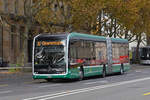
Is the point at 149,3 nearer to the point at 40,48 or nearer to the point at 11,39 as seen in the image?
the point at 11,39

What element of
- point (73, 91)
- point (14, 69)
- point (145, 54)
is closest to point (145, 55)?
point (145, 54)

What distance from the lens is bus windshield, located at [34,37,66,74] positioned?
2367 centimetres

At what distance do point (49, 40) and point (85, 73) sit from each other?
→ 12.1 feet

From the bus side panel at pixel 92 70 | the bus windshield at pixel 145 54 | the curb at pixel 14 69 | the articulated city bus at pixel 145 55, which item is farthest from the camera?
the bus windshield at pixel 145 54

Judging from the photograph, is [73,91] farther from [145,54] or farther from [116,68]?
[145,54]

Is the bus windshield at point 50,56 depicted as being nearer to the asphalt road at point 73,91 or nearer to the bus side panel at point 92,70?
the asphalt road at point 73,91

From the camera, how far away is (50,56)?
23.9 meters

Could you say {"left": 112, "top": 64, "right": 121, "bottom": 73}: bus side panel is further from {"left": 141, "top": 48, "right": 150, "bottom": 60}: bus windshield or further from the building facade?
{"left": 141, "top": 48, "right": 150, "bottom": 60}: bus windshield

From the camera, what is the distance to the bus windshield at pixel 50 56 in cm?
2367

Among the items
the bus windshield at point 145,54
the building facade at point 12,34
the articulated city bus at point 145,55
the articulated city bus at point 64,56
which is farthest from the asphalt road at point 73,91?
the bus windshield at point 145,54

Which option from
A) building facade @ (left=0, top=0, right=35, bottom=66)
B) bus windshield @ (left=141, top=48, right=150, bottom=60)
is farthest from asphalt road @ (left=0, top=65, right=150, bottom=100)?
bus windshield @ (left=141, top=48, right=150, bottom=60)

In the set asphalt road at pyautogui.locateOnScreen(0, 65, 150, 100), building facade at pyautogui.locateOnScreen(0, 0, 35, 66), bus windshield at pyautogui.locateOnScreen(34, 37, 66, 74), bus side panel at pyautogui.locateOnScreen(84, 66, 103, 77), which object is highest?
building facade at pyautogui.locateOnScreen(0, 0, 35, 66)

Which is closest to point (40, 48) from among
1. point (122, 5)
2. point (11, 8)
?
point (122, 5)

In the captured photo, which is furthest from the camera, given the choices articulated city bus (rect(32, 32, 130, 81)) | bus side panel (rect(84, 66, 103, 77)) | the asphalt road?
bus side panel (rect(84, 66, 103, 77))
